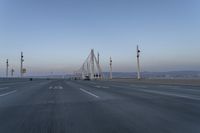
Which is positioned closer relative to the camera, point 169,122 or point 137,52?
point 169,122

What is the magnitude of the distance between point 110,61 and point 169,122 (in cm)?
7343

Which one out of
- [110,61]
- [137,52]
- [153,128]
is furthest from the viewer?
[110,61]

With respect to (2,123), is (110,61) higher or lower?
higher

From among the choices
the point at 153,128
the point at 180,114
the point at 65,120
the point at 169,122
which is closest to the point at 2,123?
the point at 65,120

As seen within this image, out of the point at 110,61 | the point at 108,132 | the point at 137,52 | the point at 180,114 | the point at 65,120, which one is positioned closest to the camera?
the point at 108,132

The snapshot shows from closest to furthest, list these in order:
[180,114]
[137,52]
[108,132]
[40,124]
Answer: [108,132]
[40,124]
[180,114]
[137,52]

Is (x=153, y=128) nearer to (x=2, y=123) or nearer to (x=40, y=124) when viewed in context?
(x=40, y=124)

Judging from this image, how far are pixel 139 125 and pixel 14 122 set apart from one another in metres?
3.62

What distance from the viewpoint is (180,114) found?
7594 mm

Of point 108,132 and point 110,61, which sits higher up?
point 110,61

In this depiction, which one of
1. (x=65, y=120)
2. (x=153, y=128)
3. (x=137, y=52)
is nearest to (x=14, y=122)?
(x=65, y=120)

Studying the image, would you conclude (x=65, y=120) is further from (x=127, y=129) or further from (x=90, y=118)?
(x=127, y=129)

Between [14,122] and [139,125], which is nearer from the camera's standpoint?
[139,125]

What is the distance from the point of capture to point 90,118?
23.0ft
